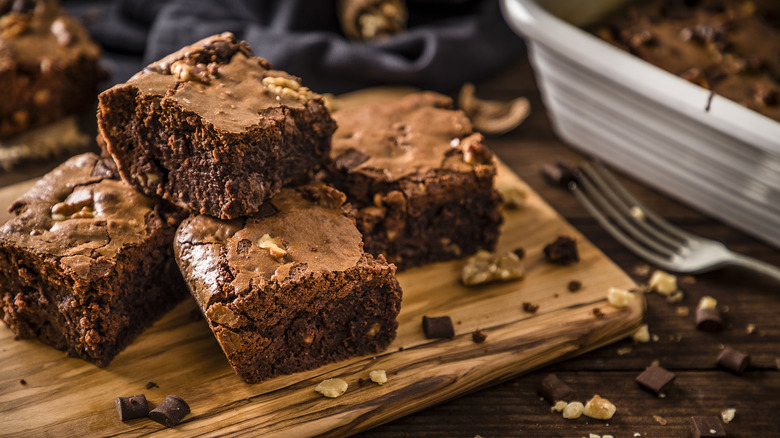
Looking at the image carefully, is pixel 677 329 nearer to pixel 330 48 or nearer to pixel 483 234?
pixel 483 234

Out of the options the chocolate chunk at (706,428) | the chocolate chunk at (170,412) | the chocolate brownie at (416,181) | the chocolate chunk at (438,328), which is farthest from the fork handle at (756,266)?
the chocolate chunk at (170,412)

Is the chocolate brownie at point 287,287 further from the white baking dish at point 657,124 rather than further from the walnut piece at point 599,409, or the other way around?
the white baking dish at point 657,124

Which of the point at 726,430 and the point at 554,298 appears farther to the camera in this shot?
the point at 554,298

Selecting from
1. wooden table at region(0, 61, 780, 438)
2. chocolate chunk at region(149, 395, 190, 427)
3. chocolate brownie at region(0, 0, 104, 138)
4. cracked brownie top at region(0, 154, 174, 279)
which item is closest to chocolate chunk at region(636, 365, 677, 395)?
wooden table at region(0, 61, 780, 438)

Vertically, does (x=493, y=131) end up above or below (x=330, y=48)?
below

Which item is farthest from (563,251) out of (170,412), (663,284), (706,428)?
(170,412)

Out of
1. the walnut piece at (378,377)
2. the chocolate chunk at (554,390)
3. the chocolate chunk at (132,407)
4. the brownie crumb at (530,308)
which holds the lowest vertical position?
the chocolate chunk at (554,390)

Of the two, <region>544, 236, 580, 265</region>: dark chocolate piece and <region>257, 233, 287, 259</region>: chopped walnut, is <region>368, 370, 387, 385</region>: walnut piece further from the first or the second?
<region>544, 236, 580, 265</region>: dark chocolate piece

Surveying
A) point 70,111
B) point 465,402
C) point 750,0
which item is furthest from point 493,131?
point 70,111
